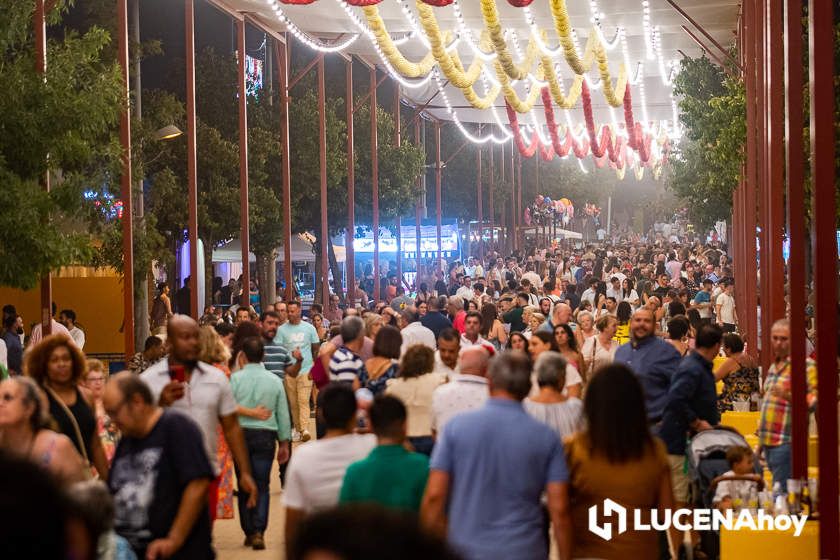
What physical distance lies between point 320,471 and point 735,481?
12.3ft

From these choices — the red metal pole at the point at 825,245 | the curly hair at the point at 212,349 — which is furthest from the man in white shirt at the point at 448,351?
the red metal pole at the point at 825,245

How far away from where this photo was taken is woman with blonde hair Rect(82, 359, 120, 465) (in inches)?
348

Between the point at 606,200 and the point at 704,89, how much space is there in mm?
146910

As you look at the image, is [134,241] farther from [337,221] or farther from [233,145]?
[337,221]

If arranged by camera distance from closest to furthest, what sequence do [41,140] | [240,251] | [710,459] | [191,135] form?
1. [710,459]
2. [41,140]
3. [191,135]
4. [240,251]

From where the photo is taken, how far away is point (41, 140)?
696 inches

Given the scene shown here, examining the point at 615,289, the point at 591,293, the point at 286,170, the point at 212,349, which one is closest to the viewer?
the point at 212,349

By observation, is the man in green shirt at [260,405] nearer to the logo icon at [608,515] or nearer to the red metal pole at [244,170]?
the logo icon at [608,515]

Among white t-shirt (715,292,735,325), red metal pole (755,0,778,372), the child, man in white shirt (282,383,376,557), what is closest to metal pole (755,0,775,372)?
red metal pole (755,0,778,372)

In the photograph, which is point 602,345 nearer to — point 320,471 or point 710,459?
point 710,459

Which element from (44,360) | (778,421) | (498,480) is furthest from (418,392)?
(498,480)

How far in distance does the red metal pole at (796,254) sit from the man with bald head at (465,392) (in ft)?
7.89

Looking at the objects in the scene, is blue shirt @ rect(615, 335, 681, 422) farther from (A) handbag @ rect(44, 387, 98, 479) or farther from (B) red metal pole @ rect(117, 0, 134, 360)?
(B) red metal pole @ rect(117, 0, 134, 360)

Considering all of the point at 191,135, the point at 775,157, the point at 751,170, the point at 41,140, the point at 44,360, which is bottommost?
the point at 44,360
